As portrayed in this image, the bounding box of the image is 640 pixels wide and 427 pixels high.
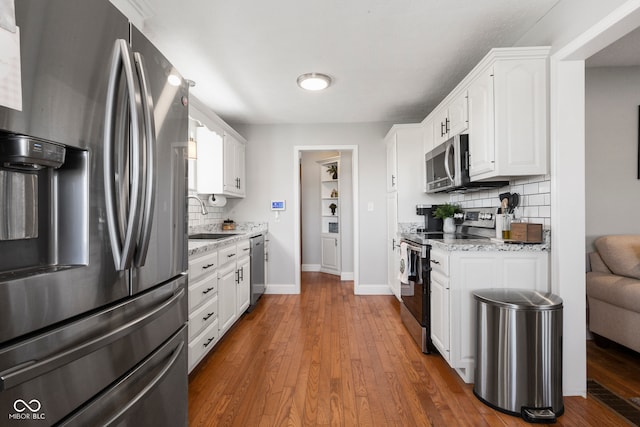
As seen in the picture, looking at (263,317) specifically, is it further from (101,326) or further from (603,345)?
(603,345)

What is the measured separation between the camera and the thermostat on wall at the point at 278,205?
4.36 metres

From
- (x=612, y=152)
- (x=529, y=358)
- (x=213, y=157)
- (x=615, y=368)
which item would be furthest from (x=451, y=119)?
(x=213, y=157)

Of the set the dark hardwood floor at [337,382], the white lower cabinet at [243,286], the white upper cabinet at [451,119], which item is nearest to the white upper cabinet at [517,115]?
the white upper cabinet at [451,119]

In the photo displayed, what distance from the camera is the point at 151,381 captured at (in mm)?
1032

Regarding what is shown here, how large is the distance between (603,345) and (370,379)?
2.02 m

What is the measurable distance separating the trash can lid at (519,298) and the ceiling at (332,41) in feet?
5.96

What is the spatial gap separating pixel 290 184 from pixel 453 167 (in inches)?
91.7

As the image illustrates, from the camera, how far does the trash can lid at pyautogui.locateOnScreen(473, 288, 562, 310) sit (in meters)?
1.69

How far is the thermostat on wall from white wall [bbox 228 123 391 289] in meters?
0.06

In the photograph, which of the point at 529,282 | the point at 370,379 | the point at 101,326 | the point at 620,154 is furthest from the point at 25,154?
the point at 620,154

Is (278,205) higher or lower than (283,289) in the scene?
higher

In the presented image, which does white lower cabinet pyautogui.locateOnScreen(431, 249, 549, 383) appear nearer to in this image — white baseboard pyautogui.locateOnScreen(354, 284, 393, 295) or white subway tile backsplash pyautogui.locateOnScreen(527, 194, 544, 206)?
white subway tile backsplash pyautogui.locateOnScreen(527, 194, 544, 206)

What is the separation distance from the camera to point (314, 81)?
288cm

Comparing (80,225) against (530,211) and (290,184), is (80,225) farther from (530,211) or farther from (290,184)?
(290,184)
